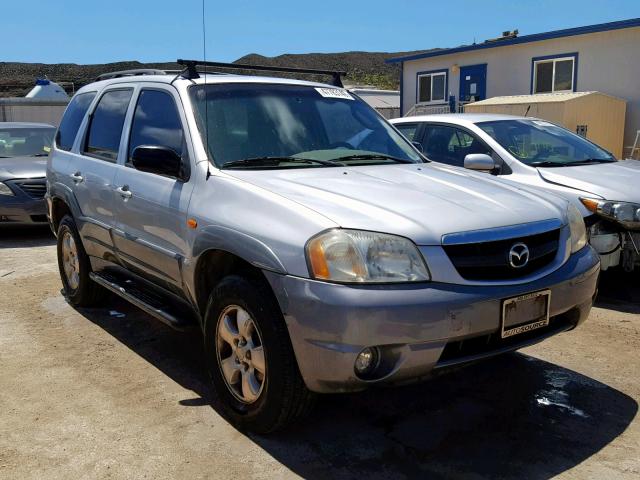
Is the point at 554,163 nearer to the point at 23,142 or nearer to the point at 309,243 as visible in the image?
the point at 309,243

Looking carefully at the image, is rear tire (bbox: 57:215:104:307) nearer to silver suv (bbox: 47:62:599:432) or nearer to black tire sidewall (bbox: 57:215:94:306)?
black tire sidewall (bbox: 57:215:94:306)

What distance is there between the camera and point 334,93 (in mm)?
4656

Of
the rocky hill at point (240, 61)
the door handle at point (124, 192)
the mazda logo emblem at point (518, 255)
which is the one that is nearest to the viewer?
the mazda logo emblem at point (518, 255)

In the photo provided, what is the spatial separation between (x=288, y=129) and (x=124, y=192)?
1176mm

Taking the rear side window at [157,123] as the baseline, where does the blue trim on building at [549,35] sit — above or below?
above

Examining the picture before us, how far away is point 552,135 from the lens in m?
6.91

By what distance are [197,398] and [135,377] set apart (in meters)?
0.56

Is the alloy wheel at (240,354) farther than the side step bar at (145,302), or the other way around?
the side step bar at (145,302)

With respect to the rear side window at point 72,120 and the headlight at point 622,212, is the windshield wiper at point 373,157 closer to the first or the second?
the headlight at point 622,212

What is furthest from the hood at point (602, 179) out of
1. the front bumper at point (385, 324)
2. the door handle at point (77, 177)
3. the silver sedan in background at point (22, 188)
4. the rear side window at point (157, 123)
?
the silver sedan in background at point (22, 188)

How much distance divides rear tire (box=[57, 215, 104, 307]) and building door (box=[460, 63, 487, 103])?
15.4 metres

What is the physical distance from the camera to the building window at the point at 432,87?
67.2ft

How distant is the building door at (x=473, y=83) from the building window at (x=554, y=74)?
170 cm

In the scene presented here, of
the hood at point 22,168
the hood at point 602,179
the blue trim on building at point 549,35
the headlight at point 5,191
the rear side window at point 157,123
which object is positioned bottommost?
the headlight at point 5,191
